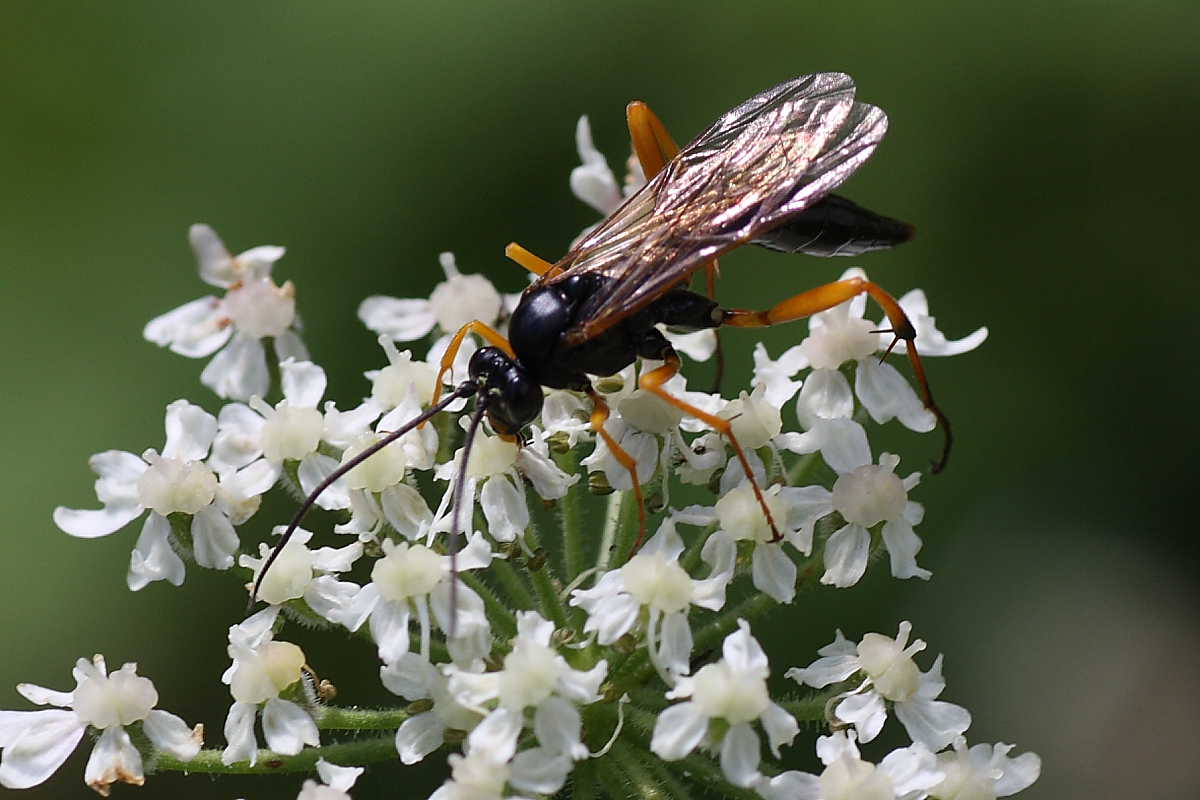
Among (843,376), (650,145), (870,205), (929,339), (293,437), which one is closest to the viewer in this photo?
(293,437)

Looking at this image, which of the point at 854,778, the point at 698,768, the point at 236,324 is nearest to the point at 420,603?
the point at 698,768

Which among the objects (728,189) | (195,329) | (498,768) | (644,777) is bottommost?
(644,777)

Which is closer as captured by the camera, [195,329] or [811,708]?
[811,708]

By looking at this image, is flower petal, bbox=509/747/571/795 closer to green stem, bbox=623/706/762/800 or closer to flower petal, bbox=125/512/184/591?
green stem, bbox=623/706/762/800

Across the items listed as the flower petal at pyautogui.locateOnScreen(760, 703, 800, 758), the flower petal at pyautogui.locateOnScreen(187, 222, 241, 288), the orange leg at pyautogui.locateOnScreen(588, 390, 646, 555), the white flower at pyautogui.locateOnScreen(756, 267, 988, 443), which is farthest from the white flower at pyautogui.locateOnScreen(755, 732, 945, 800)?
the flower petal at pyautogui.locateOnScreen(187, 222, 241, 288)

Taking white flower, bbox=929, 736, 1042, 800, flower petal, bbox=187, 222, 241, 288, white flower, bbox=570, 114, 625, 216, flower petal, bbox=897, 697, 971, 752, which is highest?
flower petal, bbox=187, 222, 241, 288

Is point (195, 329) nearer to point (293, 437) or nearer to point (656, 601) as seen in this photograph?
point (293, 437)
